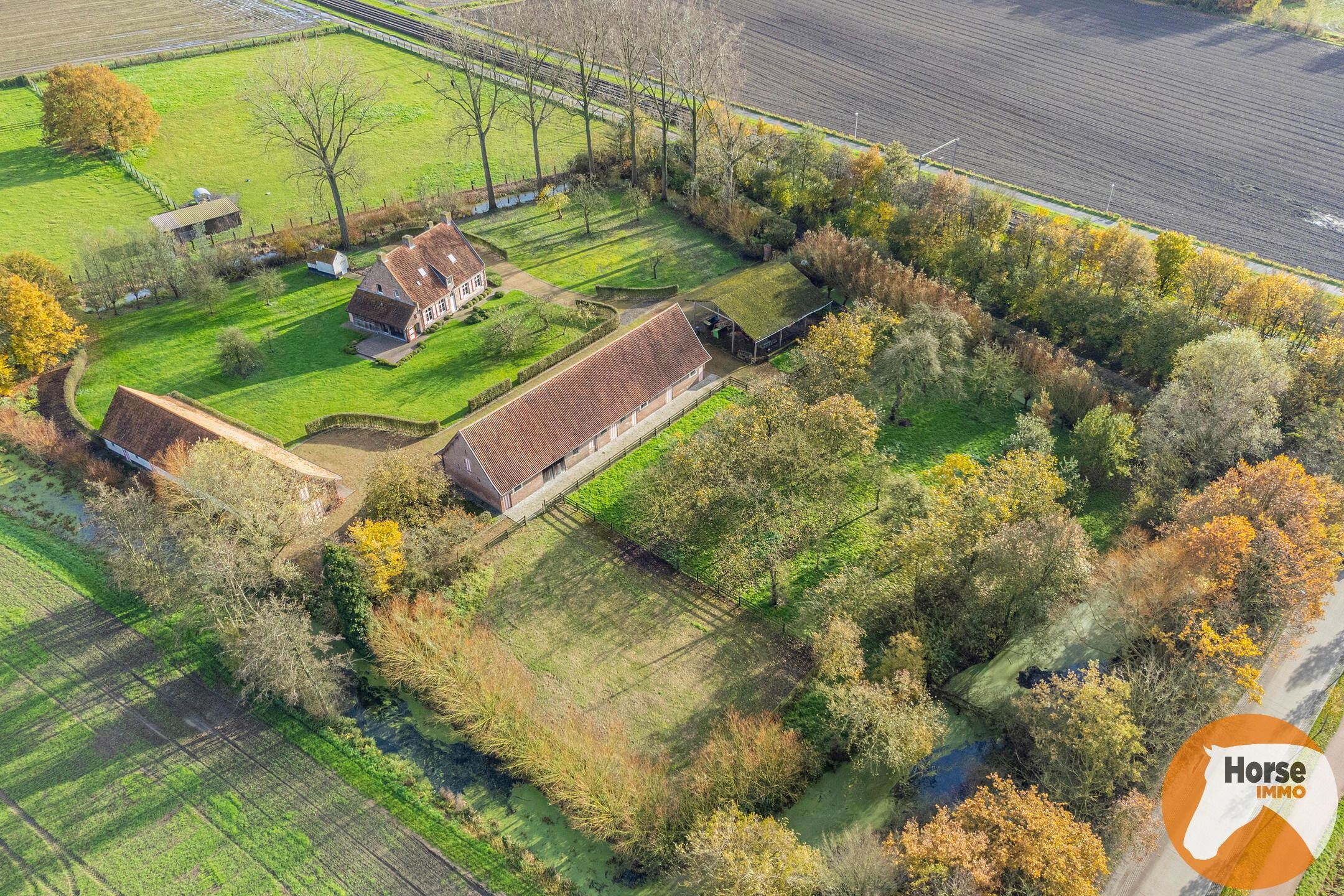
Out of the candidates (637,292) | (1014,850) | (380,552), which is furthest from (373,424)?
(1014,850)

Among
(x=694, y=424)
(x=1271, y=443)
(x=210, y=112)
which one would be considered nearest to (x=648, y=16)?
(x=694, y=424)

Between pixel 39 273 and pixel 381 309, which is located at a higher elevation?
pixel 39 273

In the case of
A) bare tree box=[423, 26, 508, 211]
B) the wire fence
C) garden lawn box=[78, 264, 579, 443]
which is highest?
bare tree box=[423, 26, 508, 211]

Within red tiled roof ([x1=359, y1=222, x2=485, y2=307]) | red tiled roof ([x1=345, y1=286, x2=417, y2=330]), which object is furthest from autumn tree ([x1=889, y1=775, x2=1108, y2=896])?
red tiled roof ([x1=359, y1=222, x2=485, y2=307])

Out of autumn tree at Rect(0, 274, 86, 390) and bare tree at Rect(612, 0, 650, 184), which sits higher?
bare tree at Rect(612, 0, 650, 184)

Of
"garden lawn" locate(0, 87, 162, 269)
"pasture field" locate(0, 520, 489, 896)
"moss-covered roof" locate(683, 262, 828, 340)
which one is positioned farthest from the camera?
"garden lawn" locate(0, 87, 162, 269)

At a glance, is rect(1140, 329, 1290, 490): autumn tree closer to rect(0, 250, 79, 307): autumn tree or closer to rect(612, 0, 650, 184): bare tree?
rect(612, 0, 650, 184): bare tree

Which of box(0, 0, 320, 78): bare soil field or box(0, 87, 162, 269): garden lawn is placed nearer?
box(0, 87, 162, 269): garden lawn

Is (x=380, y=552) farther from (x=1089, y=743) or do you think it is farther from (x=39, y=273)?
(x=39, y=273)
